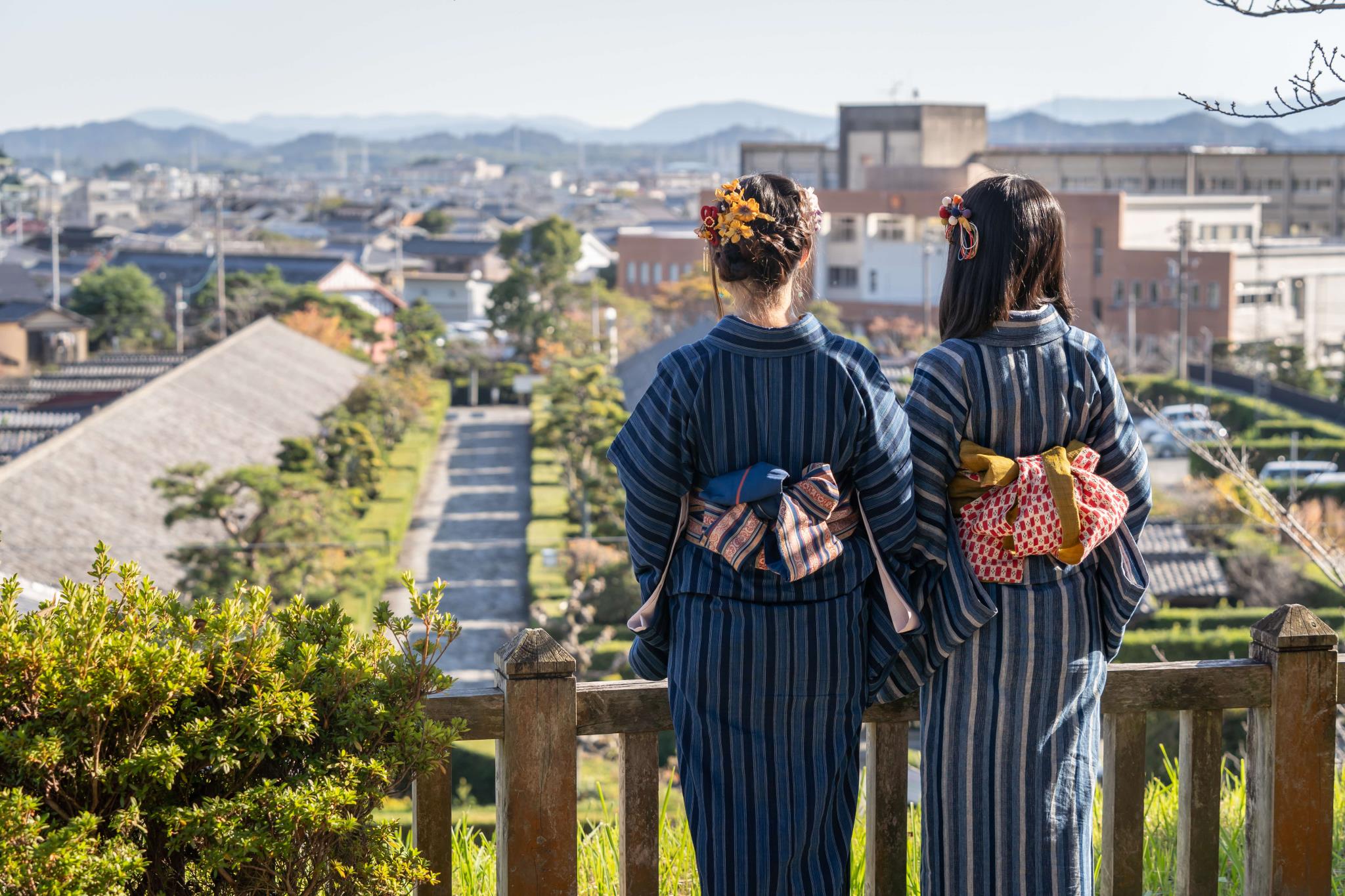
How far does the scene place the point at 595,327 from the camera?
125ft

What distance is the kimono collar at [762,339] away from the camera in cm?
213

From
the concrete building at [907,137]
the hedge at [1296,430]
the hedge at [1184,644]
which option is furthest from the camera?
the concrete building at [907,137]

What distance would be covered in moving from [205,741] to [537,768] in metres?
0.57

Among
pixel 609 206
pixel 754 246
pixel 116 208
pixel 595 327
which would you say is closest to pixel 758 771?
pixel 754 246

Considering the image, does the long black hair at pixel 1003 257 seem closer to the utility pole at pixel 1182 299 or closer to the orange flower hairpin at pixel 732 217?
the orange flower hairpin at pixel 732 217

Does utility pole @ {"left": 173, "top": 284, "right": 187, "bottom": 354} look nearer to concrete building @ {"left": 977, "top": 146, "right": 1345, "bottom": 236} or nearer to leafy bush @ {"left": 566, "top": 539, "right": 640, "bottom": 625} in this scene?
leafy bush @ {"left": 566, "top": 539, "right": 640, "bottom": 625}

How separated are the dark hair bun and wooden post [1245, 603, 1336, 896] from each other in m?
1.14

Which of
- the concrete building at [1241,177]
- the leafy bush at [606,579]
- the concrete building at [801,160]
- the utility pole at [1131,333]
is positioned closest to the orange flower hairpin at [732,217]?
the leafy bush at [606,579]

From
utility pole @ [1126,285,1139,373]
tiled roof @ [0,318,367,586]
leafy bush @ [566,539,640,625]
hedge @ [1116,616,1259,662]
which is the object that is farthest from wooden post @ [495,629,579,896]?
utility pole @ [1126,285,1139,373]

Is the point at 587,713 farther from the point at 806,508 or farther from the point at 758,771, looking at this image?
the point at 806,508

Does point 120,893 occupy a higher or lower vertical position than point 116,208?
lower

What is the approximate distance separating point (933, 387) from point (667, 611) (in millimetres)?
545

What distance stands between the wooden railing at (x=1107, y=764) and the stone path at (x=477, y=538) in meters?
10.3

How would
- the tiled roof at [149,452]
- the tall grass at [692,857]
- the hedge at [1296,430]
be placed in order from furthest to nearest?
the hedge at [1296,430] < the tiled roof at [149,452] < the tall grass at [692,857]
